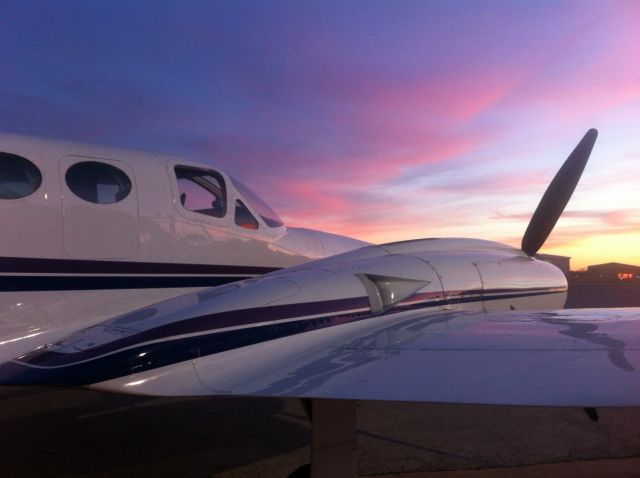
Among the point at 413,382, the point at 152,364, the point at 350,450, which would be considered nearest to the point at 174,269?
the point at 152,364

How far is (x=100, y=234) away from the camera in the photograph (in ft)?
19.2

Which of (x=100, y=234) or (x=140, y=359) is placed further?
(x=100, y=234)

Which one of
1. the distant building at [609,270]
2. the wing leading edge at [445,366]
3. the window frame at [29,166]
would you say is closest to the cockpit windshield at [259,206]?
the window frame at [29,166]

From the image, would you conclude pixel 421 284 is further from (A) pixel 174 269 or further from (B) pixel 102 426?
(B) pixel 102 426

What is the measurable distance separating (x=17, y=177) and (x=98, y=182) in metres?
0.76

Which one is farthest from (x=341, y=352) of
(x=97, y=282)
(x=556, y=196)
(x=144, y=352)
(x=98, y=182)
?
(x=556, y=196)

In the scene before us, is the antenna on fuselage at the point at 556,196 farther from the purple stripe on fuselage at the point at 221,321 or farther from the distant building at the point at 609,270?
the distant building at the point at 609,270

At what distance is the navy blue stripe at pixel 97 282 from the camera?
5395 millimetres

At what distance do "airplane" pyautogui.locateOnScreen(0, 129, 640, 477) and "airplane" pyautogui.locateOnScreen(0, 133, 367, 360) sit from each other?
110 centimetres

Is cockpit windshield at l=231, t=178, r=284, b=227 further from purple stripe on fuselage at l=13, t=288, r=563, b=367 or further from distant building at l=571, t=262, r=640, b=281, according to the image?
distant building at l=571, t=262, r=640, b=281

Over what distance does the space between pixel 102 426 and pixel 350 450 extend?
4.97 metres

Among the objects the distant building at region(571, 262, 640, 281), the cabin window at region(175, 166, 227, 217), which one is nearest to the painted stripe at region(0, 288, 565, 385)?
the cabin window at region(175, 166, 227, 217)

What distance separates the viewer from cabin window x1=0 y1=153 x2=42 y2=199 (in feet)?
17.6

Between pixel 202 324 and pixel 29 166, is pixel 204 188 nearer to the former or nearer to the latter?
pixel 29 166
